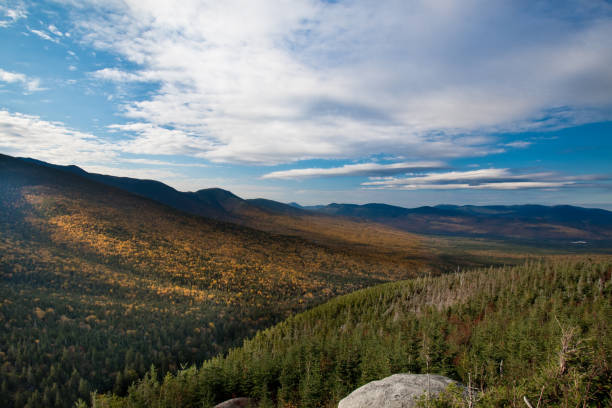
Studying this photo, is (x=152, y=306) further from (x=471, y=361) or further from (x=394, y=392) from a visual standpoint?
(x=394, y=392)

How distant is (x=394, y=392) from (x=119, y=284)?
49132 millimetres

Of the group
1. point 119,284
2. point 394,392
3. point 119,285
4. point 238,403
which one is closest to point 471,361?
point 394,392

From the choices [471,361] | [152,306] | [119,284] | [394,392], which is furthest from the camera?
[119,284]

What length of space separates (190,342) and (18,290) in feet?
74.1

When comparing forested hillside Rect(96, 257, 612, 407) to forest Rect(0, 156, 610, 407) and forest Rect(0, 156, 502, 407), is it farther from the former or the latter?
forest Rect(0, 156, 502, 407)

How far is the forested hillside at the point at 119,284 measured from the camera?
23.0 m

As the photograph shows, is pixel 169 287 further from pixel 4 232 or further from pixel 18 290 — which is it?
pixel 4 232

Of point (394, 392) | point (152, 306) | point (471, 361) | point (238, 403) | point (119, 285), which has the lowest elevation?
point (152, 306)

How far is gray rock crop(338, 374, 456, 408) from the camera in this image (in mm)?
7100

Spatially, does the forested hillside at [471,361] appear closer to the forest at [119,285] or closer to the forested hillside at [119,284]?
the forested hillside at [119,284]

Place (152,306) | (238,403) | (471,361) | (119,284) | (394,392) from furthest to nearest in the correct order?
(119,284)
(152,306)
(238,403)
(471,361)
(394,392)

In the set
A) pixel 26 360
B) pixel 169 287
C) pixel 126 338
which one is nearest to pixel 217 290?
pixel 169 287

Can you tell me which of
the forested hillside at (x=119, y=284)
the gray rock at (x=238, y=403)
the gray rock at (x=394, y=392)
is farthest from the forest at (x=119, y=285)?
the gray rock at (x=394, y=392)

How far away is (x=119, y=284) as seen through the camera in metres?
42.9
